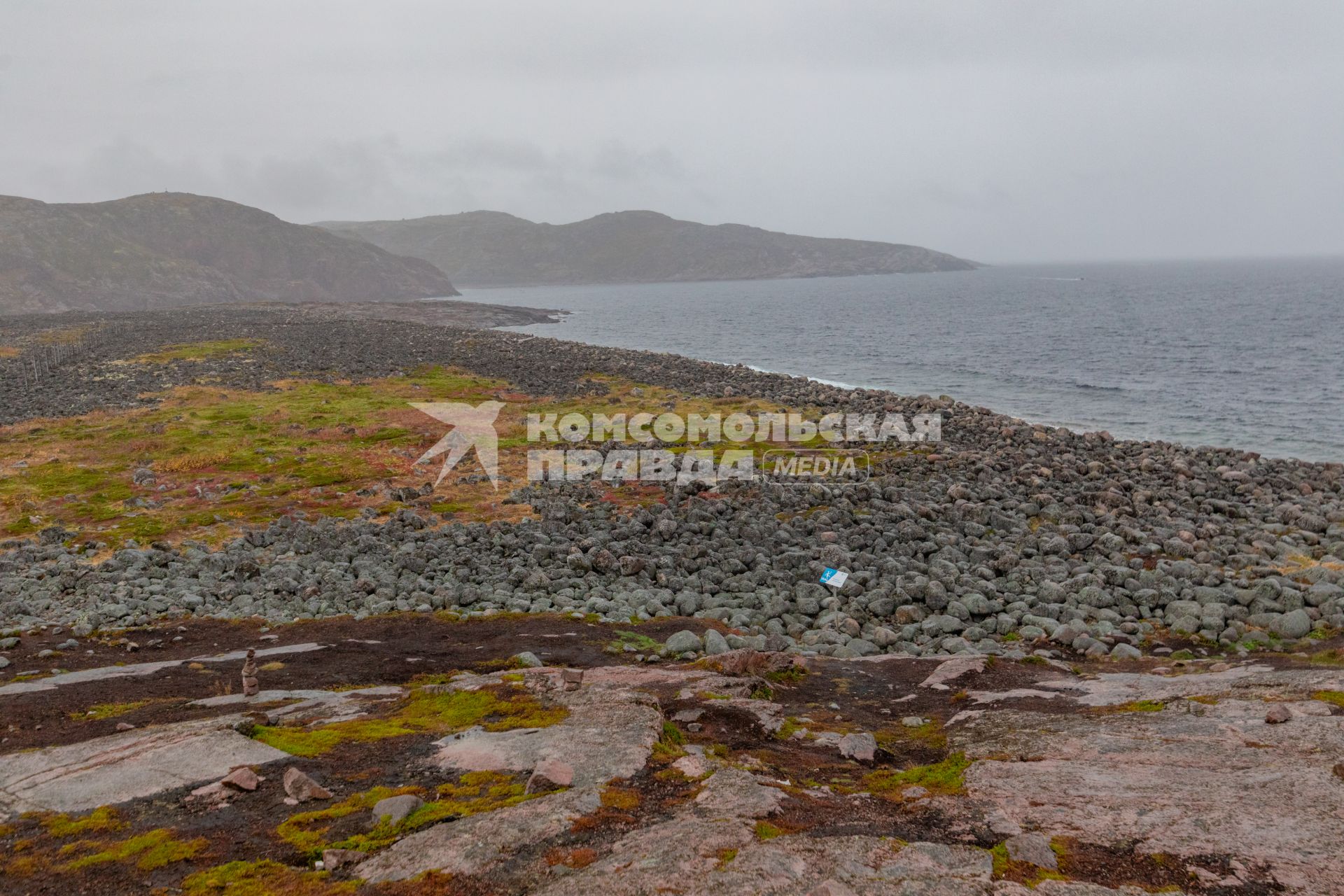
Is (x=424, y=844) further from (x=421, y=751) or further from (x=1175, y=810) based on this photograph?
(x=1175, y=810)

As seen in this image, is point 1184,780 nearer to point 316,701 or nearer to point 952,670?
point 952,670

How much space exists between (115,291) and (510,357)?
146 m

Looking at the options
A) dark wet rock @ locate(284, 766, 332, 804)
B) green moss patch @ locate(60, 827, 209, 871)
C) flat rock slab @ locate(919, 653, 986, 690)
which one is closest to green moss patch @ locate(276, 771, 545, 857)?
dark wet rock @ locate(284, 766, 332, 804)

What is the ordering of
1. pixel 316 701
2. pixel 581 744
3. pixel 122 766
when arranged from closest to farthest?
pixel 122 766 < pixel 581 744 < pixel 316 701

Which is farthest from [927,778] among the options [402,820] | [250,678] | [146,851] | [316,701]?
[250,678]

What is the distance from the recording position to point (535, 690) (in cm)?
1261

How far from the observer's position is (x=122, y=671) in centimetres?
1393

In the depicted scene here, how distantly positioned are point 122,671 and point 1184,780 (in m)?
16.7

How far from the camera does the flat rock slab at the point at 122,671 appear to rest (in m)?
12.7

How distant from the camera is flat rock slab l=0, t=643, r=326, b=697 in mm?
12734

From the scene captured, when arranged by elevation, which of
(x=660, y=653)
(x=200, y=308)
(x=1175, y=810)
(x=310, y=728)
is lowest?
(x=660, y=653)

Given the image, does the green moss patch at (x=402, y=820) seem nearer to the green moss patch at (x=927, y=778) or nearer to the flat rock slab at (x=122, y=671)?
the green moss patch at (x=927, y=778)

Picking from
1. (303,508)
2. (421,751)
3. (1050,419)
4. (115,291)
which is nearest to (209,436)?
(303,508)

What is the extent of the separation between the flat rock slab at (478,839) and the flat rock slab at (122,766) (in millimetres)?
3132
